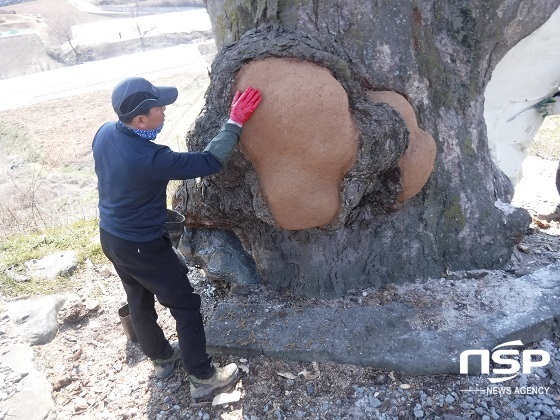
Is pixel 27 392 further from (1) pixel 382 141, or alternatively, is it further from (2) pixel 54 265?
(1) pixel 382 141

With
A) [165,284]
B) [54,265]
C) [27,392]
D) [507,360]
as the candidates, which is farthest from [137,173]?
[54,265]

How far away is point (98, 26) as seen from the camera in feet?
106

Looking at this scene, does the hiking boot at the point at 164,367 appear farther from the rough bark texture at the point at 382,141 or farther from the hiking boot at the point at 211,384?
the rough bark texture at the point at 382,141

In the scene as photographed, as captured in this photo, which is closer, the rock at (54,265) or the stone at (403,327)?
the stone at (403,327)

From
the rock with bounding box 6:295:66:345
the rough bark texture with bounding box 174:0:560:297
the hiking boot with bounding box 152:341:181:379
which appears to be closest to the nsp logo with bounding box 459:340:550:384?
the rough bark texture with bounding box 174:0:560:297

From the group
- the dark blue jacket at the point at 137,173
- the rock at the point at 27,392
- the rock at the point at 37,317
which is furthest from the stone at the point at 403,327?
the rock at the point at 37,317

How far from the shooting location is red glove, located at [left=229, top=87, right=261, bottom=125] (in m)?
2.08

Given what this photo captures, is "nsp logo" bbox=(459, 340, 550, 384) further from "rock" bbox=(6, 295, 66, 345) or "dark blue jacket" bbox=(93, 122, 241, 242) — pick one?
"rock" bbox=(6, 295, 66, 345)

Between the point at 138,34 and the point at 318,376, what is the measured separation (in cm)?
2930

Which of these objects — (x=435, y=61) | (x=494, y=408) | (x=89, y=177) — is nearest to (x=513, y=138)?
(x=435, y=61)

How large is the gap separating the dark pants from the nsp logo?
4.38 feet

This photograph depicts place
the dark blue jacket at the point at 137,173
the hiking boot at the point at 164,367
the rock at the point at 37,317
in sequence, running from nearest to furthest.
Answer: the dark blue jacket at the point at 137,173, the hiking boot at the point at 164,367, the rock at the point at 37,317

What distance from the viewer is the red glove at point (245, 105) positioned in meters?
2.08

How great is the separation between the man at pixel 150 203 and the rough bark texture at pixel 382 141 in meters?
0.25
